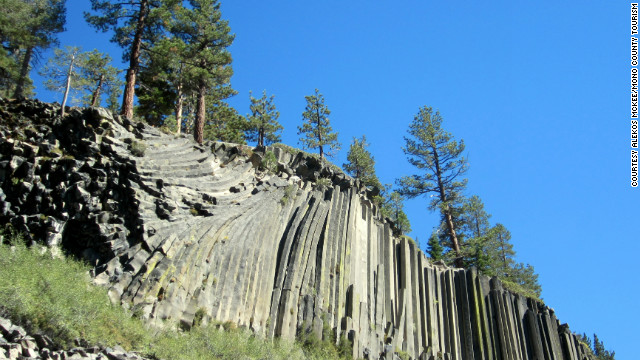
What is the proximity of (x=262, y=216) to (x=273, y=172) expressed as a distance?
17.5 feet

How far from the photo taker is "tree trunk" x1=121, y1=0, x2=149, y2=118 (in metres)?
24.1

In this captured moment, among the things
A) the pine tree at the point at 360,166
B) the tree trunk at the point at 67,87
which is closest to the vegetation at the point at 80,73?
the tree trunk at the point at 67,87

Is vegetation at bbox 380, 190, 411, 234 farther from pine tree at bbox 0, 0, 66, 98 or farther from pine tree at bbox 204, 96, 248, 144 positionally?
pine tree at bbox 0, 0, 66, 98

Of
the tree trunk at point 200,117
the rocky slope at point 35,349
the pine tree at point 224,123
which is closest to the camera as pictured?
the rocky slope at point 35,349

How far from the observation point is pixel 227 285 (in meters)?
18.2

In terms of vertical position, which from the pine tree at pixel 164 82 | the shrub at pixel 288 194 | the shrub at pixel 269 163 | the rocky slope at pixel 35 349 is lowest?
the rocky slope at pixel 35 349

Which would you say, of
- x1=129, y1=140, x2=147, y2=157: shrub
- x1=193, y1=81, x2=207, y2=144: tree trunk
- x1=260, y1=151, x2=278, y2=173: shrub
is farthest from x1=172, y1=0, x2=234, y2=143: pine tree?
x1=129, y1=140, x2=147, y2=157: shrub

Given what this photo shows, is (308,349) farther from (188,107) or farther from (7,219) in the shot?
(188,107)

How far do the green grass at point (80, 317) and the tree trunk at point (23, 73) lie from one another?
14128 mm

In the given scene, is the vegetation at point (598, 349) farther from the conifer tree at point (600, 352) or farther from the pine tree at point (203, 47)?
the pine tree at point (203, 47)

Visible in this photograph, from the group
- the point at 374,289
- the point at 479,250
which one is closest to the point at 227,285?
the point at 374,289

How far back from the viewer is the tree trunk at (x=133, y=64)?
24125 mm

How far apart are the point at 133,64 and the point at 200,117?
453 cm

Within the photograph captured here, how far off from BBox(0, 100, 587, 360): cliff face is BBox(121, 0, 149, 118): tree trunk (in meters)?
2.60
